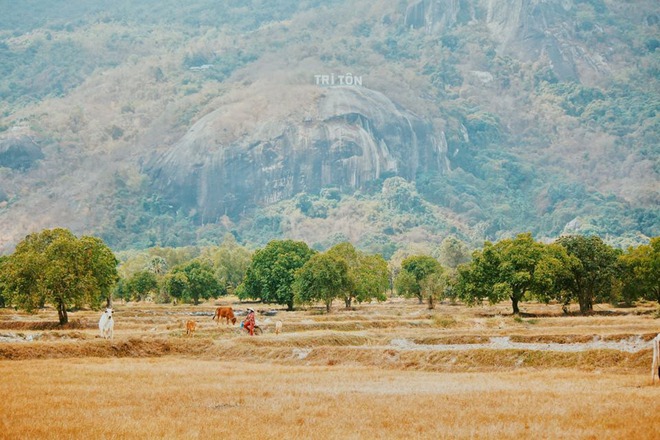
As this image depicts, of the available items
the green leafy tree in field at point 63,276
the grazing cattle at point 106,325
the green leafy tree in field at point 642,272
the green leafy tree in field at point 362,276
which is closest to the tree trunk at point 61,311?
the green leafy tree in field at point 63,276

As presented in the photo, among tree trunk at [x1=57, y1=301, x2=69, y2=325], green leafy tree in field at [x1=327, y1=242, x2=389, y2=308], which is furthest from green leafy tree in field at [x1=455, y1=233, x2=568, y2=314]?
tree trunk at [x1=57, y1=301, x2=69, y2=325]

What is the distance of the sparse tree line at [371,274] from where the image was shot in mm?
82250

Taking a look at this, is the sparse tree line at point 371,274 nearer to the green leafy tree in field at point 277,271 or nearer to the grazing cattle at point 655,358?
the green leafy tree in field at point 277,271

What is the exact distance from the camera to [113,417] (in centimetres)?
2777

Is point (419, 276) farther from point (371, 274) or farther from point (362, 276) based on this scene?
point (362, 276)

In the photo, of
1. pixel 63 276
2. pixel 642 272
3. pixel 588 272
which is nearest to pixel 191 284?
pixel 63 276

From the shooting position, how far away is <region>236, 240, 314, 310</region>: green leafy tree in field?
447 ft

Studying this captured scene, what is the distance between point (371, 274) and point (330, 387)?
10790 cm

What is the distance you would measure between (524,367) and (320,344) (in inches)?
743

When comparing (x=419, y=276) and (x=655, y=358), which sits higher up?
(x=419, y=276)

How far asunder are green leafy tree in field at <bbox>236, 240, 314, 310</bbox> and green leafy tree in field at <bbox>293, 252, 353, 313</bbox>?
28.9 ft

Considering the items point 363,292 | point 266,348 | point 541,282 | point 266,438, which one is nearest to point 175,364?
point 266,348

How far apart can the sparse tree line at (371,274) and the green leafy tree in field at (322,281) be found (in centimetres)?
15

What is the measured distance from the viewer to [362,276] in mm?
141750
